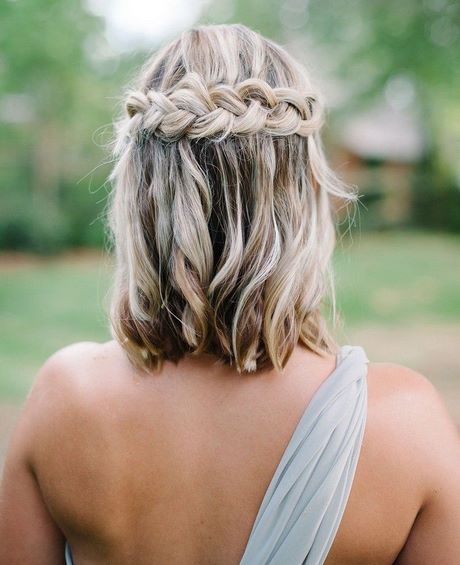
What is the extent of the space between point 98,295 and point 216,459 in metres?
9.26

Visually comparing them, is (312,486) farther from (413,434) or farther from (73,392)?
(73,392)

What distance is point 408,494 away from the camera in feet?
4.69

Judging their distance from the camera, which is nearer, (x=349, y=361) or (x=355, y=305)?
(x=349, y=361)

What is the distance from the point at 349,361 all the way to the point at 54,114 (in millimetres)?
13609

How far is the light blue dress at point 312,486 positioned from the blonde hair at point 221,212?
0.47ft

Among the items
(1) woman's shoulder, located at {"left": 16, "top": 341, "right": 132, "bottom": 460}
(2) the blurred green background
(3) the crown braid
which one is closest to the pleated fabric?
(1) woman's shoulder, located at {"left": 16, "top": 341, "right": 132, "bottom": 460}

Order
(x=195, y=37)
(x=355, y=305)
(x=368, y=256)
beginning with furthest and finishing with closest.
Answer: (x=368, y=256) → (x=355, y=305) → (x=195, y=37)

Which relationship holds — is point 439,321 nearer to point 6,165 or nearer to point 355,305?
point 355,305

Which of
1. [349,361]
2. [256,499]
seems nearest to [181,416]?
[256,499]

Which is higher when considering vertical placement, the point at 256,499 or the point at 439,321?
the point at 256,499

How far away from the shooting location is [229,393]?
1460 millimetres

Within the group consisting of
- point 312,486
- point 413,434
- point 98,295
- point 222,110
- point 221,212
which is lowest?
point 98,295

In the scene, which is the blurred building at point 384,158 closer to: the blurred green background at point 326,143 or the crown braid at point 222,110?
the blurred green background at point 326,143

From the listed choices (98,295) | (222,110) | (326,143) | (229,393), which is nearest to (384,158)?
(326,143)
